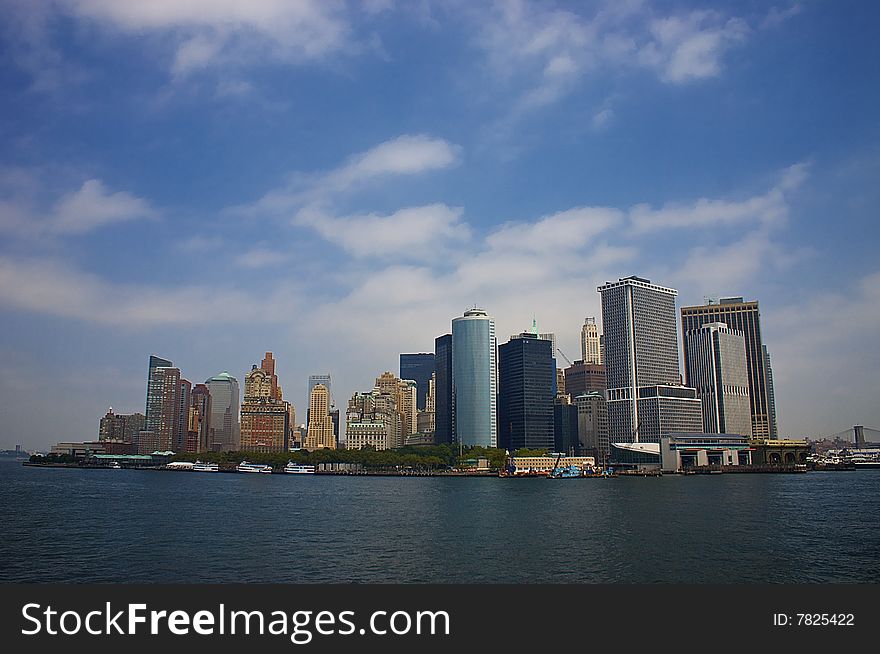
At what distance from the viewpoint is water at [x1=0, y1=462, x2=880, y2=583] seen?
33.5 m

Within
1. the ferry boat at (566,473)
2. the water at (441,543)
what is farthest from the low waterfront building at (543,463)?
the water at (441,543)

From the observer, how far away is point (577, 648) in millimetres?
15719

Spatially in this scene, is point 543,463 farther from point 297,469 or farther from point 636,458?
point 297,469

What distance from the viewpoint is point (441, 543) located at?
144ft

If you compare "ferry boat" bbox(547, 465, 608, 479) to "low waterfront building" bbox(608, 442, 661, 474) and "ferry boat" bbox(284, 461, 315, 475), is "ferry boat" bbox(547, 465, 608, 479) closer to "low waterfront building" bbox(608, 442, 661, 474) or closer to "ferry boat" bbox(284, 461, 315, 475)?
"low waterfront building" bbox(608, 442, 661, 474)

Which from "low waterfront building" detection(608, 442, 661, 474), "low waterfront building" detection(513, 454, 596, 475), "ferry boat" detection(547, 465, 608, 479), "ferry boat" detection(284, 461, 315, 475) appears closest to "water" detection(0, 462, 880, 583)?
"ferry boat" detection(547, 465, 608, 479)

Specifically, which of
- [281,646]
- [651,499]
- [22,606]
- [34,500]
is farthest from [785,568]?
[34,500]

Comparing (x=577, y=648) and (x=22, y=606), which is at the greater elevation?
(x=22, y=606)

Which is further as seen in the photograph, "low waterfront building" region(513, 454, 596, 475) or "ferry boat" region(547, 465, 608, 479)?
"low waterfront building" region(513, 454, 596, 475)

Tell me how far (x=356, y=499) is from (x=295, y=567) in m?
51.7

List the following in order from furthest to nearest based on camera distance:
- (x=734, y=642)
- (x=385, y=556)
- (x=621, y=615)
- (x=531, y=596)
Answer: (x=385, y=556), (x=531, y=596), (x=621, y=615), (x=734, y=642)

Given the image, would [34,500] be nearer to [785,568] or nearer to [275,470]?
[785,568]

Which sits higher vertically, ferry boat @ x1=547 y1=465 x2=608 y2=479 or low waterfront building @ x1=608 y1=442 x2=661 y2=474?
low waterfront building @ x1=608 y1=442 x2=661 y2=474

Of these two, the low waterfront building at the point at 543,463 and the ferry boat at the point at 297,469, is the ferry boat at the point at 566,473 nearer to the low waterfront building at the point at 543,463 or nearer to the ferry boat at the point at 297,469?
the low waterfront building at the point at 543,463
